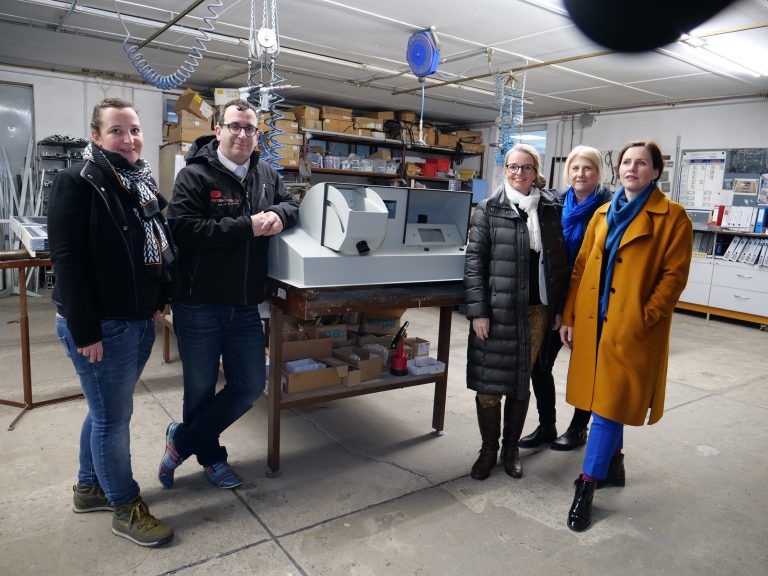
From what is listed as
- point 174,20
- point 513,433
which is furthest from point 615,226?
point 174,20

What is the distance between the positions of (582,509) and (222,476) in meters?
1.38

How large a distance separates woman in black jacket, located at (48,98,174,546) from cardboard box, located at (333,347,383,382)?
1.03 metres

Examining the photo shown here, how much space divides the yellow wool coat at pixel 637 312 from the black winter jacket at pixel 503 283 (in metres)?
0.22

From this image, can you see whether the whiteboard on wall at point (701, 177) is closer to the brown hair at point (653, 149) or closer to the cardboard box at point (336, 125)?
the cardboard box at point (336, 125)

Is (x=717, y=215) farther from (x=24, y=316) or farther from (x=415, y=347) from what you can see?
(x=24, y=316)

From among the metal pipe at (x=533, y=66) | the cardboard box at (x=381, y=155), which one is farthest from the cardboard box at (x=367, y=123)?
the metal pipe at (x=533, y=66)

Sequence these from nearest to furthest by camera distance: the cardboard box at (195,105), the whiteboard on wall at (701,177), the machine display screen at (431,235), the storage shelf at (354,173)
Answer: the machine display screen at (431,235)
the cardboard box at (195,105)
the whiteboard on wall at (701,177)
the storage shelf at (354,173)

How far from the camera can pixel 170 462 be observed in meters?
2.15

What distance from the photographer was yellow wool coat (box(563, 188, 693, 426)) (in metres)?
1.91

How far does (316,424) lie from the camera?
2.89m

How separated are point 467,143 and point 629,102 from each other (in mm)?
2413

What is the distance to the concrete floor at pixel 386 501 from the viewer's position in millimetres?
1815

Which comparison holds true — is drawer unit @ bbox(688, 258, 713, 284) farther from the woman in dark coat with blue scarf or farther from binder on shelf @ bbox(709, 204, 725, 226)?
the woman in dark coat with blue scarf

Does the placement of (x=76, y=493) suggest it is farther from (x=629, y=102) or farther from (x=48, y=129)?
(x=629, y=102)
